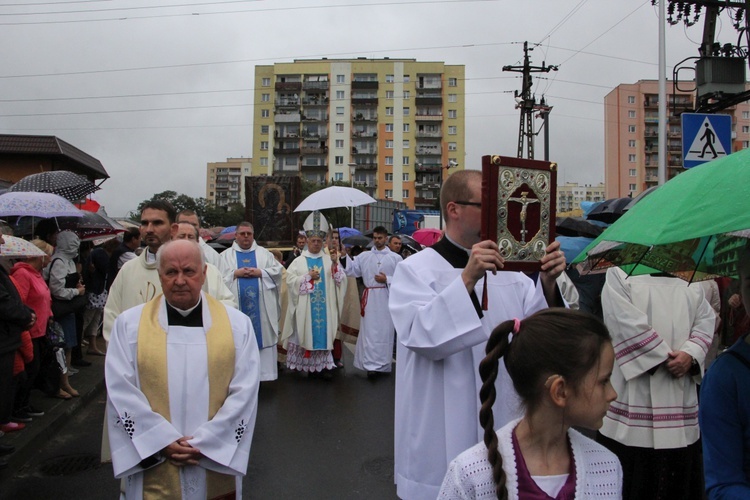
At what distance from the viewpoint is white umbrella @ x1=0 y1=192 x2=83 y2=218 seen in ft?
21.0

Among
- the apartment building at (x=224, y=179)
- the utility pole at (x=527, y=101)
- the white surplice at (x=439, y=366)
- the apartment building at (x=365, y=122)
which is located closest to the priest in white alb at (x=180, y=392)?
the white surplice at (x=439, y=366)

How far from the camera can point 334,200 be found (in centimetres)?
961

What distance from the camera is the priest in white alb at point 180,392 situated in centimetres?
281

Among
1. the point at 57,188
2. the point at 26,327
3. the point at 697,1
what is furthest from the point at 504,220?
the point at 697,1

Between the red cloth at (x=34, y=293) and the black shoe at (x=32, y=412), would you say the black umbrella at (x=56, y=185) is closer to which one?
the red cloth at (x=34, y=293)

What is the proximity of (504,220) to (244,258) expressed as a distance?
6.14 metres

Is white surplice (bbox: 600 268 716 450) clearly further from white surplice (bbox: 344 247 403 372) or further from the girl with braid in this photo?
white surplice (bbox: 344 247 403 372)

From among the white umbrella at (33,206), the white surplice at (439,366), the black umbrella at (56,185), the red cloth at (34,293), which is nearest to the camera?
the white surplice at (439,366)

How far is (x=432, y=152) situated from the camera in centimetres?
7712

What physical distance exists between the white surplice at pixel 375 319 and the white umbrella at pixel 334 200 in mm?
875

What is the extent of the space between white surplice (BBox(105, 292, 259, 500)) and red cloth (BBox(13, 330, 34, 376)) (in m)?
2.80

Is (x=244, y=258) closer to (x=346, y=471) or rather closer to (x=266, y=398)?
(x=266, y=398)

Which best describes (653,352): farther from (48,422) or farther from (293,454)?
(48,422)

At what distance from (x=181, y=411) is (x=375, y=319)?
6.22m
